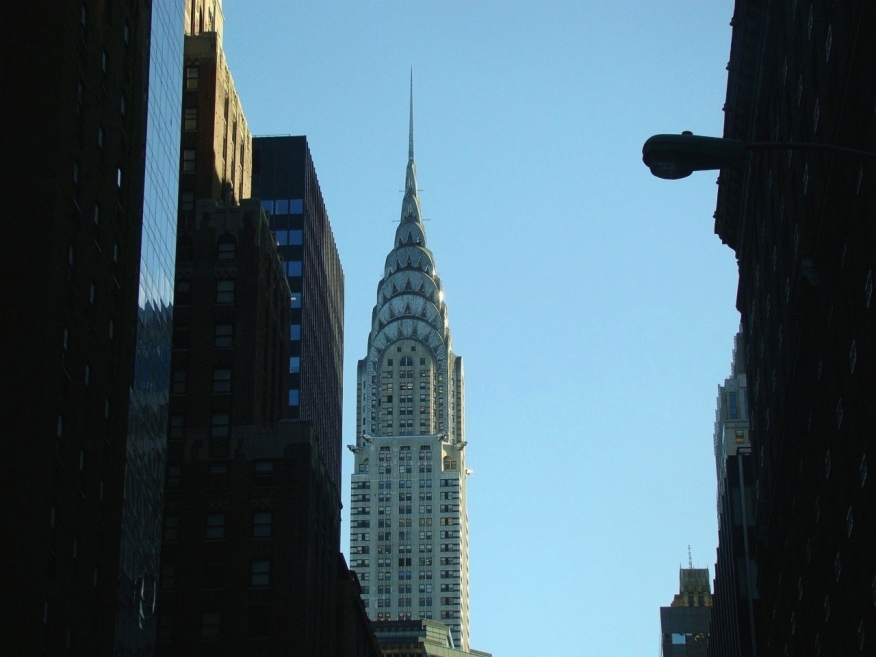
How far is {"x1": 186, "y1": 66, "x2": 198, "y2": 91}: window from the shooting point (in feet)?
381

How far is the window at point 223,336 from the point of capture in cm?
11025

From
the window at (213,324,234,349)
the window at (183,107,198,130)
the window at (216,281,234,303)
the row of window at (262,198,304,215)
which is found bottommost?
the window at (213,324,234,349)

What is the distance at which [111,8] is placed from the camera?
75.9 metres

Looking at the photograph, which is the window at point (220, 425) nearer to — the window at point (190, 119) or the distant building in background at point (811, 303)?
the window at point (190, 119)

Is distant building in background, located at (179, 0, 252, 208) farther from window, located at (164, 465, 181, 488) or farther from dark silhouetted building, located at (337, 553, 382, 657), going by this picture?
dark silhouetted building, located at (337, 553, 382, 657)

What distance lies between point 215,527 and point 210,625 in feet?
20.9

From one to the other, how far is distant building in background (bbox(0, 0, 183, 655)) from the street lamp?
3981cm

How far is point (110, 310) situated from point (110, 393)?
369 cm

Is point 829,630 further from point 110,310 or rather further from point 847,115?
point 110,310

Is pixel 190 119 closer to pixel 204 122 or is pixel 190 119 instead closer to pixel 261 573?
pixel 204 122

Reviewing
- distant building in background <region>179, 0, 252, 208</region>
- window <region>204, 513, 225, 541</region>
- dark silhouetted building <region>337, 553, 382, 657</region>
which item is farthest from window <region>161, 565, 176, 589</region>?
distant building in background <region>179, 0, 252, 208</region>

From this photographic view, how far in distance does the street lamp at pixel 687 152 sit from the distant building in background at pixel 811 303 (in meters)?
23.5

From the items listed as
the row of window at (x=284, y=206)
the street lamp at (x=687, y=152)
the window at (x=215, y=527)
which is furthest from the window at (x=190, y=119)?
the street lamp at (x=687, y=152)

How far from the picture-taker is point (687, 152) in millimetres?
25766
